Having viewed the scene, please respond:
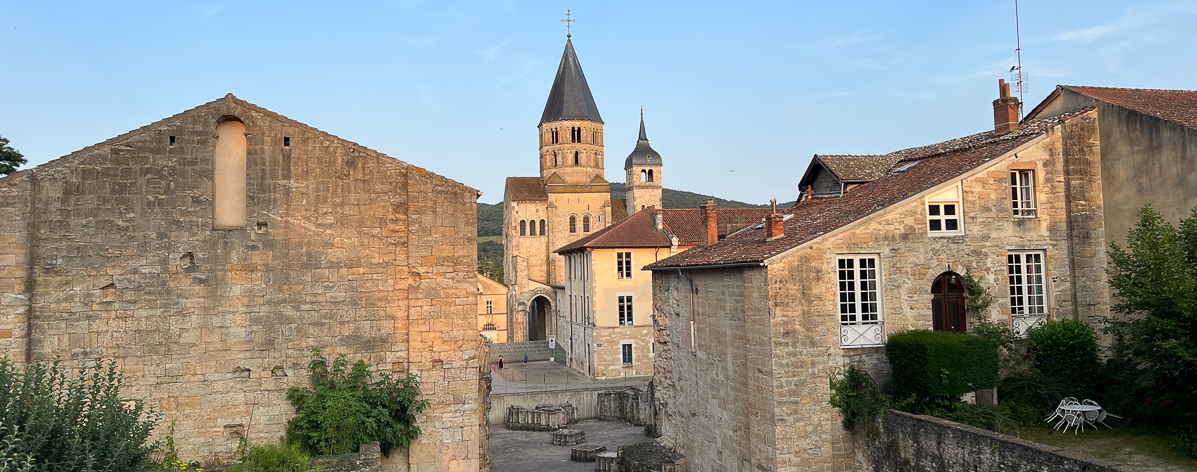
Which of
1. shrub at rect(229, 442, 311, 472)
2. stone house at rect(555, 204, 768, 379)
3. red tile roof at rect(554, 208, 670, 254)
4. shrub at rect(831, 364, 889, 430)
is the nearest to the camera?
shrub at rect(229, 442, 311, 472)

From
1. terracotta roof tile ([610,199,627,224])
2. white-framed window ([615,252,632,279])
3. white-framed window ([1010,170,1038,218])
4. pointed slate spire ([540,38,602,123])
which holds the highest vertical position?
pointed slate spire ([540,38,602,123])

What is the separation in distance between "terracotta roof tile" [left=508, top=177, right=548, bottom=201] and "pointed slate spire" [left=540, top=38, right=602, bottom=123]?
8215mm

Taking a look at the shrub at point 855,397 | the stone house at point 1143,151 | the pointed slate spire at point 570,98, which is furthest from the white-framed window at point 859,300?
the pointed slate spire at point 570,98

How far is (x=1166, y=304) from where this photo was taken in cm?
1141

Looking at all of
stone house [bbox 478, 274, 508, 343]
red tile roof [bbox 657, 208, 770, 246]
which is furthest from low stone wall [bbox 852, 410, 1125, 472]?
stone house [bbox 478, 274, 508, 343]

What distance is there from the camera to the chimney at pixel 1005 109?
1838 cm

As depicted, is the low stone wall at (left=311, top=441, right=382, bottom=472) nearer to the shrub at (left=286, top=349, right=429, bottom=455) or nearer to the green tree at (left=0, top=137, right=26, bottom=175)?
the shrub at (left=286, top=349, right=429, bottom=455)

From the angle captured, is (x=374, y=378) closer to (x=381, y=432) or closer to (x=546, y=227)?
(x=381, y=432)

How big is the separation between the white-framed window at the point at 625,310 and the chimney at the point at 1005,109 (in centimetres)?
2362

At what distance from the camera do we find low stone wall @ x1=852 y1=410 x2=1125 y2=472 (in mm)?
10367

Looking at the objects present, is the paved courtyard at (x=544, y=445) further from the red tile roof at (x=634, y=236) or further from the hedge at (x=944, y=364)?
the hedge at (x=944, y=364)

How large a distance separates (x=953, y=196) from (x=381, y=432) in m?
11.9

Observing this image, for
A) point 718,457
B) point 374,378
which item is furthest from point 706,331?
point 374,378

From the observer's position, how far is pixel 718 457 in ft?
56.7
